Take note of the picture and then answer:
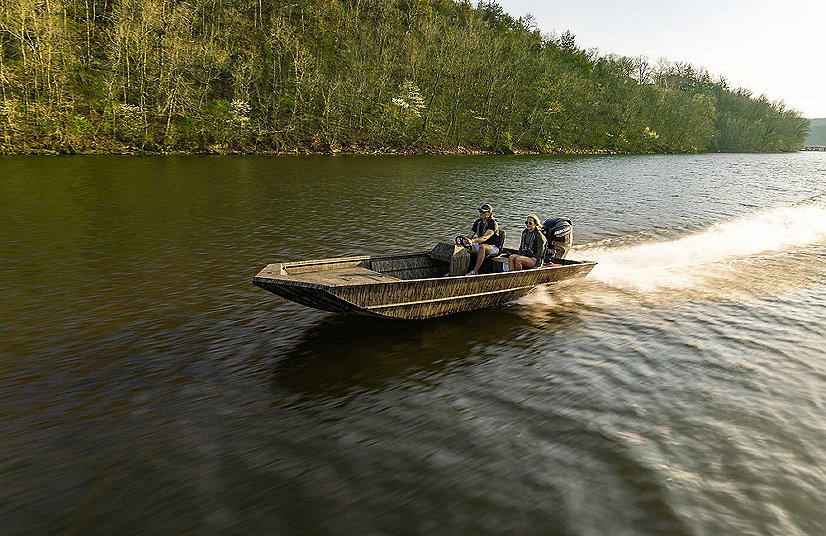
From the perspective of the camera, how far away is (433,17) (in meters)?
117

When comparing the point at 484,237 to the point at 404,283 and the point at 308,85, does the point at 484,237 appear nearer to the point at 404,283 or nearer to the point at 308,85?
the point at 404,283

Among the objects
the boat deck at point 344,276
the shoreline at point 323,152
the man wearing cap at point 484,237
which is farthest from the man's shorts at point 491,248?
the shoreline at point 323,152

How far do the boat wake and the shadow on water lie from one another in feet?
8.56

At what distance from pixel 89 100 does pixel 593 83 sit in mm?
118927

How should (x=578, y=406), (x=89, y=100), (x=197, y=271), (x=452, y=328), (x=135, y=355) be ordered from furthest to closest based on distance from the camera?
1. (x=89, y=100)
2. (x=197, y=271)
3. (x=452, y=328)
4. (x=135, y=355)
5. (x=578, y=406)

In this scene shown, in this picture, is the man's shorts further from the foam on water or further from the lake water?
the foam on water

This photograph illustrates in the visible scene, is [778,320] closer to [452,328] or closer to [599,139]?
[452,328]

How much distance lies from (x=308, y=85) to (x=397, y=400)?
71616 mm

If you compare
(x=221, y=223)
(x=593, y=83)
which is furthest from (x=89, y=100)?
(x=593, y=83)

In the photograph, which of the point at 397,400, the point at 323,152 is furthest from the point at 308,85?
the point at 397,400

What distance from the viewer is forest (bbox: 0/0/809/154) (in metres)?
50.6

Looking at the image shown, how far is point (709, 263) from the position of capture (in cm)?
1948

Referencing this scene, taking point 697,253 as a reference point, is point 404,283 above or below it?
below

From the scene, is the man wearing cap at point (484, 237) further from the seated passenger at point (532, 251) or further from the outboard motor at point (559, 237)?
the outboard motor at point (559, 237)
